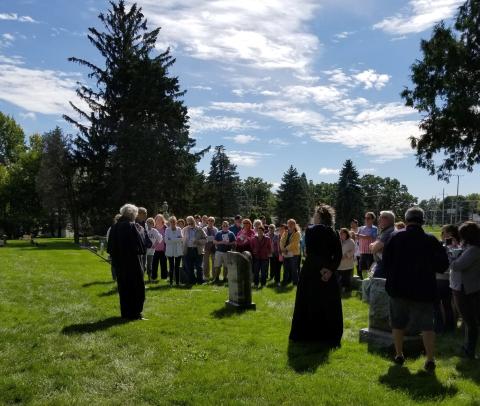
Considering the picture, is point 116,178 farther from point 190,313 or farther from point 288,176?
point 288,176

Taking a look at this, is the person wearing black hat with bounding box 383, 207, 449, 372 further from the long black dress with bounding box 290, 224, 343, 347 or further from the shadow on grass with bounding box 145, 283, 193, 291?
the shadow on grass with bounding box 145, 283, 193, 291

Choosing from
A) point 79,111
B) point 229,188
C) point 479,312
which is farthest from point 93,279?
point 229,188

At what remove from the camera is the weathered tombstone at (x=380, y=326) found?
7.55 m

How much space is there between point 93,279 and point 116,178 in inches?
1025

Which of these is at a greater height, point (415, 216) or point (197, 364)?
point (415, 216)

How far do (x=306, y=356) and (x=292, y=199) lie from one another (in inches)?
3285

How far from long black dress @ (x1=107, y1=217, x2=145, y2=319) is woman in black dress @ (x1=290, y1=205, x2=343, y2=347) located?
11.1 ft

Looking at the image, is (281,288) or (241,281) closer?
(241,281)

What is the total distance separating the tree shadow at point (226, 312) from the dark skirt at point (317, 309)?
2542 millimetres

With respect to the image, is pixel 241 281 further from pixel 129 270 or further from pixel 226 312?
pixel 129 270

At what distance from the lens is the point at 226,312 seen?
10.5 metres

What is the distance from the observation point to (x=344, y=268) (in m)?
14.1

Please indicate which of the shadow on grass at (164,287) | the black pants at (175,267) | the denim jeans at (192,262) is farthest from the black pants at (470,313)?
the black pants at (175,267)

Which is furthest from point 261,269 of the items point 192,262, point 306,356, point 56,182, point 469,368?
point 56,182
